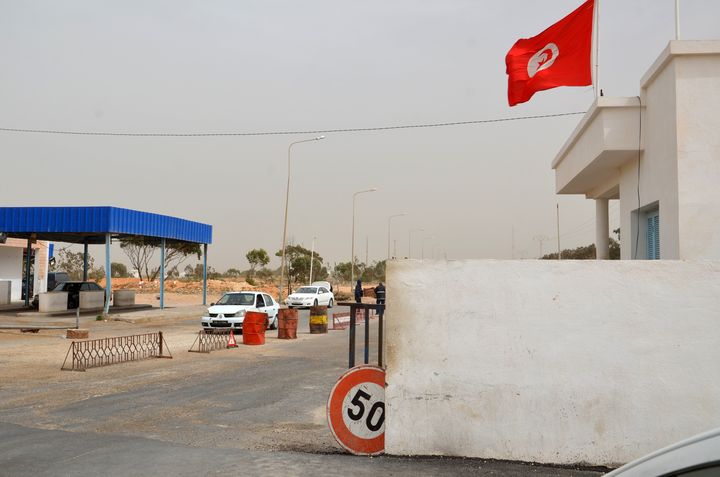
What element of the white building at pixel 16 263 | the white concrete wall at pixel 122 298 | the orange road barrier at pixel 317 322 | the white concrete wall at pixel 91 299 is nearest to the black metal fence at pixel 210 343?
the orange road barrier at pixel 317 322

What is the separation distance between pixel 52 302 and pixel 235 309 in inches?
579

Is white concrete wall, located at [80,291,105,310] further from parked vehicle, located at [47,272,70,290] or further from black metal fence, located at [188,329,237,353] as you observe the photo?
parked vehicle, located at [47,272,70,290]

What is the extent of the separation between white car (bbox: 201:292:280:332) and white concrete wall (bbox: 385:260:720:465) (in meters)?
16.8

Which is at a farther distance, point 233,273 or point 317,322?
point 233,273

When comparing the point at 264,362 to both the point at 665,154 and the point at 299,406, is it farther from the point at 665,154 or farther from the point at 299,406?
the point at 665,154

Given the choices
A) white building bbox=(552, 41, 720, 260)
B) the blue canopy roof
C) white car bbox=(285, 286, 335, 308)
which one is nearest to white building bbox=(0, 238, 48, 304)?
the blue canopy roof

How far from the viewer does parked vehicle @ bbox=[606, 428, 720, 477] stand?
1974 mm

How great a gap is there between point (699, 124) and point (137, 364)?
1294cm

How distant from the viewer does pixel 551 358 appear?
6.84 m

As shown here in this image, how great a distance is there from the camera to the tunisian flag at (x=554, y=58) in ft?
40.8

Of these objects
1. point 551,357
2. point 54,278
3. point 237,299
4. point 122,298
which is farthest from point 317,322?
point 54,278

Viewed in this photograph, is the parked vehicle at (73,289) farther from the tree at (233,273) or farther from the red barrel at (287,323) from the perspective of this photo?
the tree at (233,273)

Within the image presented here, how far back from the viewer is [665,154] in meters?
10.8

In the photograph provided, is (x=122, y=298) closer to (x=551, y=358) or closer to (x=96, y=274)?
(x=551, y=358)
